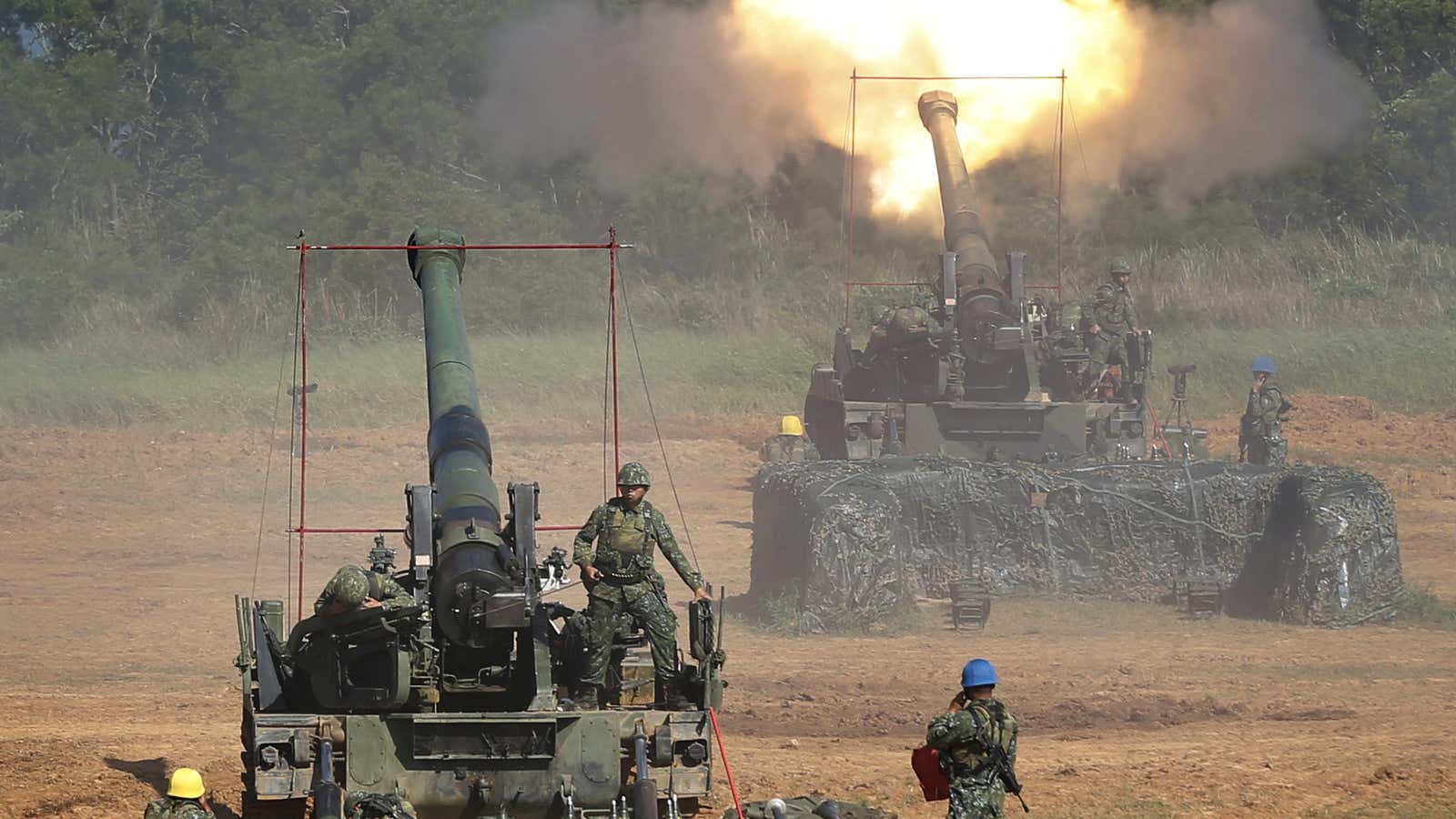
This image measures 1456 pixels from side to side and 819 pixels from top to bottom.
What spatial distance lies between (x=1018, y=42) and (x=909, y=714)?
13.6 m

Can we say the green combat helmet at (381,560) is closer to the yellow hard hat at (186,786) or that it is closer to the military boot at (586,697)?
→ the military boot at (586,697)

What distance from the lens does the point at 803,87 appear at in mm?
31953

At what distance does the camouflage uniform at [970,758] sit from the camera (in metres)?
10.4

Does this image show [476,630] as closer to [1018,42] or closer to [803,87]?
[1018,42]

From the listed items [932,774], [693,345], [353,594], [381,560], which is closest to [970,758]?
[932,774]

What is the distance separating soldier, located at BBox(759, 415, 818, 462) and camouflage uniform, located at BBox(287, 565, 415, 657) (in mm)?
15448

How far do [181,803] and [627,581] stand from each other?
2.77 meters

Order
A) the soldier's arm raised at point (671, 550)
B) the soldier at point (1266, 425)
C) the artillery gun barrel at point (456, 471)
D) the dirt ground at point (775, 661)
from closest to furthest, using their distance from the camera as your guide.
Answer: the artillery gun barrel at point (456, 471)
the soldier's arm raised at point (671, 550)
the dirt ground at point (775, 661)
the soldier at point (1266, 425)

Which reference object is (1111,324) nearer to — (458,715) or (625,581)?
(625,581)

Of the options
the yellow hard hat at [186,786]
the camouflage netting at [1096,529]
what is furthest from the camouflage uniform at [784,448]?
the yellow hard hat at [186,786]

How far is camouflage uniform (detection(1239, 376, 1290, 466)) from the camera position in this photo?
25297 mm

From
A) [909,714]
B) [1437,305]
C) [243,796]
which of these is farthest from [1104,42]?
[243,796]

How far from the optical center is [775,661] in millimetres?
19750

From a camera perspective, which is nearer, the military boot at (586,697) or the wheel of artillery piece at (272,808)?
the wheel of artillery piece at (272,808)
